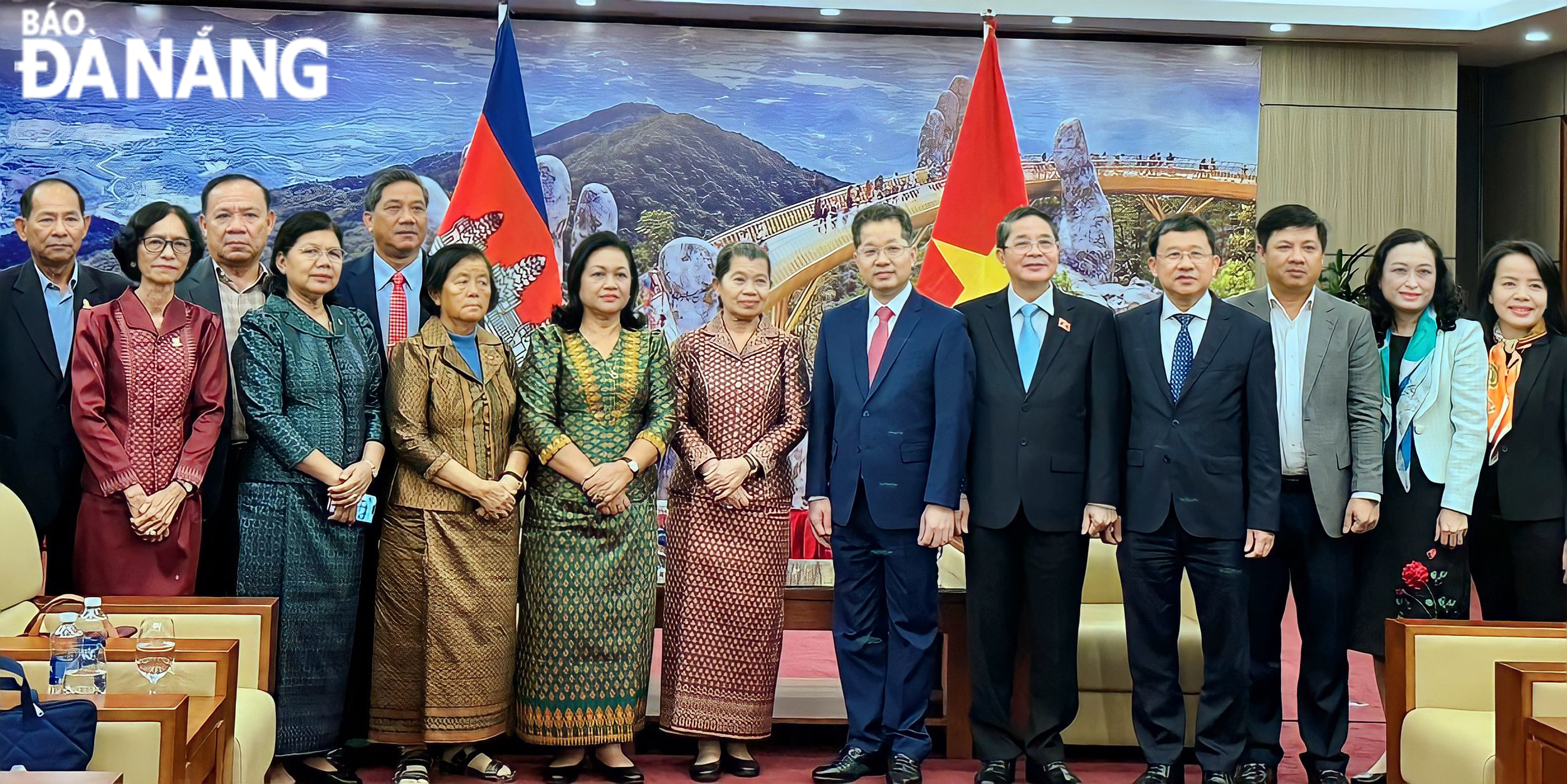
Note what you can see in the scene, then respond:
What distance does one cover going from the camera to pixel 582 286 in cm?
371

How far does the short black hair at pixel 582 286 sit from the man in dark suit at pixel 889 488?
1.92 ft

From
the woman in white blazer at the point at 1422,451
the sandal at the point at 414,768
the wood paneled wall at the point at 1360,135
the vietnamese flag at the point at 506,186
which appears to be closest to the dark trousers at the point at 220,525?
the sandal at the point at 414,768

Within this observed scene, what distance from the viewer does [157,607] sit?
316 centimetres

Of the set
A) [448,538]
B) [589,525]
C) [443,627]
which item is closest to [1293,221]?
[589,525]

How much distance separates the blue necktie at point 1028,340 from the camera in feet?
12.1

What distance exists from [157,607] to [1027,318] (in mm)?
2361

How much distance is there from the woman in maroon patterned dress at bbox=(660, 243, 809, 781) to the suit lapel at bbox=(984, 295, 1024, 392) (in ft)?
1.93

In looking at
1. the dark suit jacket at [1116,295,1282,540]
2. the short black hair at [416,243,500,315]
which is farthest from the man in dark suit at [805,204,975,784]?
the short black hair at [416,243,500,315]

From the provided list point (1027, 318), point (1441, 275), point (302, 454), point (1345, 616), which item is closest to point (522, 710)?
point (302, 454)

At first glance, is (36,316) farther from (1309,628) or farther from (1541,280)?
(1541,280)

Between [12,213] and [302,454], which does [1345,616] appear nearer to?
[302,454]

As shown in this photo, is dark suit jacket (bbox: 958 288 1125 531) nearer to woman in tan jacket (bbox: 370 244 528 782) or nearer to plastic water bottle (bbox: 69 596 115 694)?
woman in tan jacket (bbox: 370 244 528 782)

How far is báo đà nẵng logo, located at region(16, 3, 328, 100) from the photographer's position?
6.82 metres

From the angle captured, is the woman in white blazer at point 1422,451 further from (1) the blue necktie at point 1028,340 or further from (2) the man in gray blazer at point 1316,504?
(1) the blue necktie at point 1028,340
